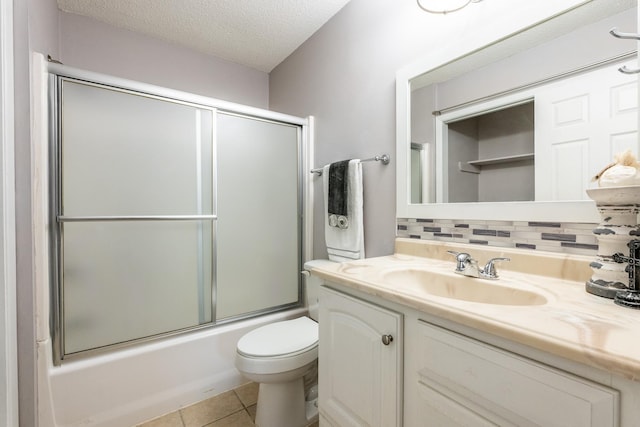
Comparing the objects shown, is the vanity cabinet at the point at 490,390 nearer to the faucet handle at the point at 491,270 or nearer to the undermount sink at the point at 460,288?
the undermount sink at the point at 460,288

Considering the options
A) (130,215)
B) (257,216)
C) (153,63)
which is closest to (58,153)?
(130,215)

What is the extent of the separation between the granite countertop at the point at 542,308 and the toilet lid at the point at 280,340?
0.49 metres

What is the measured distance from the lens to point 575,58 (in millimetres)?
917

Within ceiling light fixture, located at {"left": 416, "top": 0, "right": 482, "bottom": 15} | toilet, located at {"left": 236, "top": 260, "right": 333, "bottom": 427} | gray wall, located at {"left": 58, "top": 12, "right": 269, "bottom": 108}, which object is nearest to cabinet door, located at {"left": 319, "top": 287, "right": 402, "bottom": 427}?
toilet, located at {"left": 236, "top": 260, "right": 333, "bottom": 427}

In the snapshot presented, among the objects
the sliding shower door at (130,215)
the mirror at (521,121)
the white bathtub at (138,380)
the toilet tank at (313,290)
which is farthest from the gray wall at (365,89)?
the white bathtub at (138,380)

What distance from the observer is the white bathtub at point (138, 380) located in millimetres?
1276

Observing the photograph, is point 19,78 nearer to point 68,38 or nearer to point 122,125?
point 122,125

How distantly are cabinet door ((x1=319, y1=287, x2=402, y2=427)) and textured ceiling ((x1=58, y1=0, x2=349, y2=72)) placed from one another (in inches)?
67.7

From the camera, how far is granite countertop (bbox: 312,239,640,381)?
18.6 inches

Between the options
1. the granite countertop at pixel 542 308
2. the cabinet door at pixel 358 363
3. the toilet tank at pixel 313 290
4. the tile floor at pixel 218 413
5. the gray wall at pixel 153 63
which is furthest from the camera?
the gray wall at pixel 153 63

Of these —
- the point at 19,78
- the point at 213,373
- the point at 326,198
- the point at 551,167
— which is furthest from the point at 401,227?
the point at 19,78

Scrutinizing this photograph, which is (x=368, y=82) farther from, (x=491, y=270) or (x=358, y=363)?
(x=358, y=363)

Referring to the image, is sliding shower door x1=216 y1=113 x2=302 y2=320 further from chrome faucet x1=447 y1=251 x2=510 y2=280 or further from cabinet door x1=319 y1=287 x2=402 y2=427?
chrome faucet x1=447 y1=251 x2=510 y2=280

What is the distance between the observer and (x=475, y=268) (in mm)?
983
